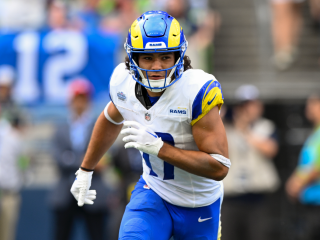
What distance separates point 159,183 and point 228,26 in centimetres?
643

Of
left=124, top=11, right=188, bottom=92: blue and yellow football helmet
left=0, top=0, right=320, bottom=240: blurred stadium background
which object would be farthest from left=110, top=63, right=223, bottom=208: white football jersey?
left=0, top=0, right=320, bottom=240: blurred stadium background

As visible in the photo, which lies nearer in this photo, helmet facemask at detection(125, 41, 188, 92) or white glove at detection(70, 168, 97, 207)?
helmet facemask at detection(125, 41, 188, 92)

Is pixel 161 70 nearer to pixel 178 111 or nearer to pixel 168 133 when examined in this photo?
pixel 178 111

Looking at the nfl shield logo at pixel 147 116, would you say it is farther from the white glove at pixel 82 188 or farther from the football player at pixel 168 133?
the white glove at pixel 82 188

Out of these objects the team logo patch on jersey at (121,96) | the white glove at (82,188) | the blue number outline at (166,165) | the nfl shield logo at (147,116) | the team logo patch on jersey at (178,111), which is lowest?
the white glove at (82,188)

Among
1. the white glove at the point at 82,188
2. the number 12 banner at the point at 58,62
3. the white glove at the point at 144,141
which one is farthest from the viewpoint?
the number 12 banner at the point at 58,62

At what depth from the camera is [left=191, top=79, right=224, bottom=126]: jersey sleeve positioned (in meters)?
3.00

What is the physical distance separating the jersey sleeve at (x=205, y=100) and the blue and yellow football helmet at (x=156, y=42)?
7.4 inches

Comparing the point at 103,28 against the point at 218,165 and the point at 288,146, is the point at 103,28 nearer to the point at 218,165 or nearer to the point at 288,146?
the point at 288,146

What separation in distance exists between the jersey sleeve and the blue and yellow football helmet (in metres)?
0.19

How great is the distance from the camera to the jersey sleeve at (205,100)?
A: 118 inches

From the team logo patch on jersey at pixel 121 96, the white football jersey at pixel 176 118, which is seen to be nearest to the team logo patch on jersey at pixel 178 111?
the white football jersey at pixel 176 118

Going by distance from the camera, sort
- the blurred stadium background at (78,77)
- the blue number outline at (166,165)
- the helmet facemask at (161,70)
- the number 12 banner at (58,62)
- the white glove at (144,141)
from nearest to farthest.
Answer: the white glove at (144,141) < the helmet facemask at (161,70) < the blue number outline at (166,165) < the blurred stadium background at (78,77) < the number 12 banner at (58,62)

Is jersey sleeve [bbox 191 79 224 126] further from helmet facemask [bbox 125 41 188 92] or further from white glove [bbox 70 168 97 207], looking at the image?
white glove [bbox 70 168 97 207]
